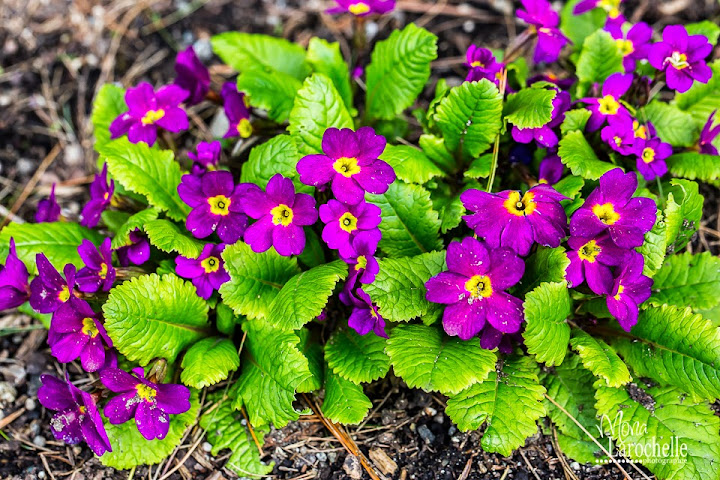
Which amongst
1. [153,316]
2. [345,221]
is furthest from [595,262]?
[153,316]

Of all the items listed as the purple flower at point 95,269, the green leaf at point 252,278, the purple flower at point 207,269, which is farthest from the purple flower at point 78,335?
the green leaf at point 252,278

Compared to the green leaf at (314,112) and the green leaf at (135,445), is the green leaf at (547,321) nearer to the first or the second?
the green leaf at (314,112)

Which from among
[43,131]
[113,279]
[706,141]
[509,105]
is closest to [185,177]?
[113,279]

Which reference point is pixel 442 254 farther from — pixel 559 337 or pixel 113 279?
pixel 113 279

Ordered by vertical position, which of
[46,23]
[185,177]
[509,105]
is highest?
[46,23]

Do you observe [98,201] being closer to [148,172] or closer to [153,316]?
[148,172]

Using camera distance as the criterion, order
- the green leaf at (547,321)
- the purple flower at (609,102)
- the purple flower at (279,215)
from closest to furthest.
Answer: the green leaf at (547,321)
the purple flower at (279,215)
the purple flower at (609,102)

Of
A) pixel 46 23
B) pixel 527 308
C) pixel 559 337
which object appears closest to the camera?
pixel 527 308
